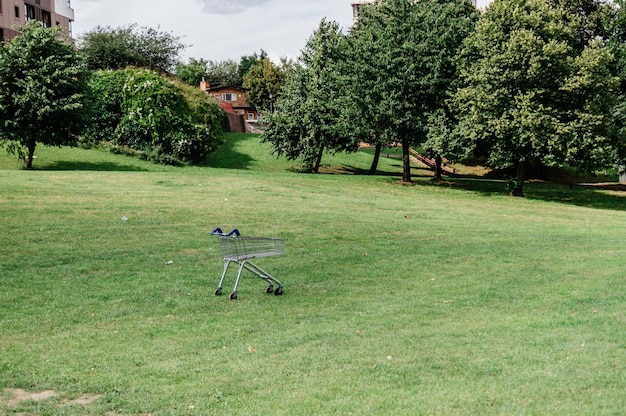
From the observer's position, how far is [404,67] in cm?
3388

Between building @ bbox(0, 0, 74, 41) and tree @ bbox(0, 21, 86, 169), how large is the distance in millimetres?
20646

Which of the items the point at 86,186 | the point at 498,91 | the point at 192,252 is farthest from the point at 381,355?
the point at 498,91

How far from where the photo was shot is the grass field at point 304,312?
→ 6.75m

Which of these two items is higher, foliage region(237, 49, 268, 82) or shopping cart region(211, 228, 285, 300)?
foliage region(237, 49, 268, 82)

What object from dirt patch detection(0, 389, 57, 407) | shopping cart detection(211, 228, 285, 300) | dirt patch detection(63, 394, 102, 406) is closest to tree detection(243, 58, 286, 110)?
shopping cart detection(211, 228, 285, 300)

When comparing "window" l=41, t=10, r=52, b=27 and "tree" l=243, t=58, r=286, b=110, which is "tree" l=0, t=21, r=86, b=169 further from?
"tree" l=243, t=58, r=286, b=110

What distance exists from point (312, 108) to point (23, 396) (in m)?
36.4

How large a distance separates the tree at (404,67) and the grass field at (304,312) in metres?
12.0

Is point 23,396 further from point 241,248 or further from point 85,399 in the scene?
point 241,248

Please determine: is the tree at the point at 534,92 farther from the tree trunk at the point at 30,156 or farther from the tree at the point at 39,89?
the tree trunk at the point at 30,156

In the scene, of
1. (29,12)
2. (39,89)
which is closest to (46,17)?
(29,12)

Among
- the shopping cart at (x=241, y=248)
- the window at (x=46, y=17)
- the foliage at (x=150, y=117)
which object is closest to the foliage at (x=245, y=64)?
the window at (x=46, y=17)

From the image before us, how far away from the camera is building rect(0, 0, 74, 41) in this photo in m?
57.7

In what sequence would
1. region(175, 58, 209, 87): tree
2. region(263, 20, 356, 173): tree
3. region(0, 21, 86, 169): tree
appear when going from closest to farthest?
region(0, 21, 86, 169): tree → region(263, 20, 356, 173): tree → region(175, 58, 209, 87): tree
